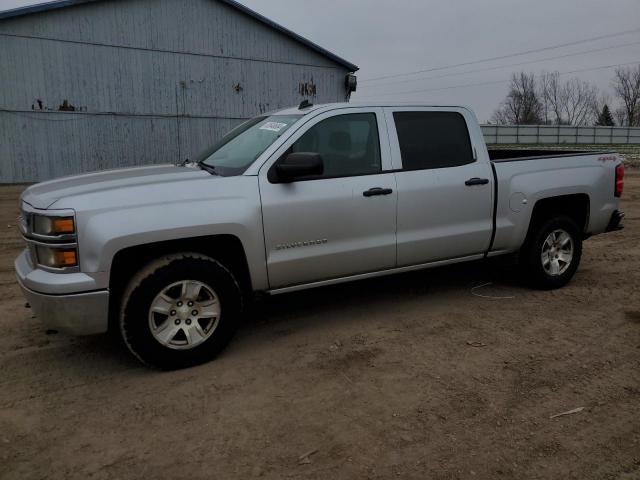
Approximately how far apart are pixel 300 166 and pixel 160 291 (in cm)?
132

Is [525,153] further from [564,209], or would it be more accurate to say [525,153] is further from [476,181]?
[476,181]

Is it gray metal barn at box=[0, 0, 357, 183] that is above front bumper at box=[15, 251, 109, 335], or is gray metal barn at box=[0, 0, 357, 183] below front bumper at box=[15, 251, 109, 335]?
above

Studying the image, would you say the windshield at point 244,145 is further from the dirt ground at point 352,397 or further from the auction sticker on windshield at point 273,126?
the dirt ground at point 352,397

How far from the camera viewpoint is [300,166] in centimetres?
379

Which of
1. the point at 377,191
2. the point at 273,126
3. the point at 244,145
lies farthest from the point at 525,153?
the point at 244,145

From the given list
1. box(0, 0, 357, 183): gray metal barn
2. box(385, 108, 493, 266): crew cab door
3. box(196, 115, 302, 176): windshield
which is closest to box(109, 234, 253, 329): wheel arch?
box(196, 115, 302, 176): windshield

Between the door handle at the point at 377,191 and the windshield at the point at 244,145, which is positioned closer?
the windshield at the point at 244,145

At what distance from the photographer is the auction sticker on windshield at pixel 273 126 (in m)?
4.30

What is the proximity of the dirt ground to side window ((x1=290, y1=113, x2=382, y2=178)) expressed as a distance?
1.36 metres

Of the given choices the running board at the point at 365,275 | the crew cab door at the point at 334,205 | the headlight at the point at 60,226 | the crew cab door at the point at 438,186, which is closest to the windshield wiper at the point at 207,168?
the crew cab door at the point at 334,205

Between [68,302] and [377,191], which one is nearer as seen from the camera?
[68,302]

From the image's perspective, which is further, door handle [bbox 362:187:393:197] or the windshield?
door handle [bbox 362:187:393:197]

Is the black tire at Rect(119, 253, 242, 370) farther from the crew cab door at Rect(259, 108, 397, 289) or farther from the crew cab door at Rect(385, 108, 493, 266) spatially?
the crew cab door at Rect(385, 108, 493, 266)

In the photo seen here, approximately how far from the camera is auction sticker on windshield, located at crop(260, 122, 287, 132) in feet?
14.1
